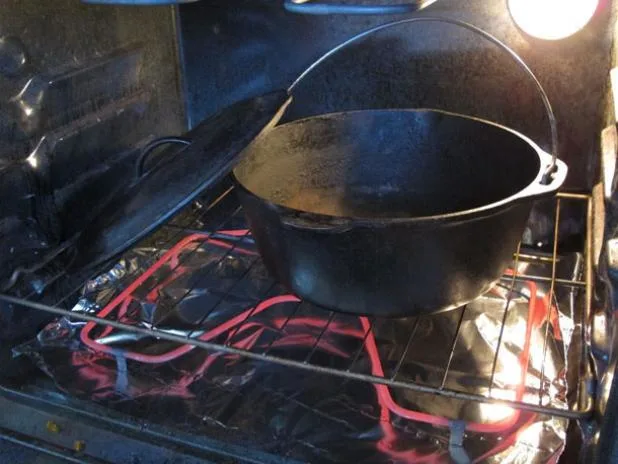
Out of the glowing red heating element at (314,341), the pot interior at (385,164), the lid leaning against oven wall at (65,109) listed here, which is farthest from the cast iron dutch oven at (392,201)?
the lid leaning against oven wall at (65,109)

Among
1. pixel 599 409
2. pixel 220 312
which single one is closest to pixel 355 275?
pixel 599 409

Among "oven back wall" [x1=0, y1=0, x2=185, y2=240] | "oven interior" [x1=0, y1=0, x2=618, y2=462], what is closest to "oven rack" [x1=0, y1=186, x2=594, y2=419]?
"oven interior" [x1=0, y1=0, x2=618, y2=462]

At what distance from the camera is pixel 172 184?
0.76 m

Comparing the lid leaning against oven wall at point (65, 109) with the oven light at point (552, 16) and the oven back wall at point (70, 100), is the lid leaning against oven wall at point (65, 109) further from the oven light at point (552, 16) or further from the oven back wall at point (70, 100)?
the oven light at point (552, 16)

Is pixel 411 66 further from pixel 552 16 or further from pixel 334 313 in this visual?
pixel 334 313

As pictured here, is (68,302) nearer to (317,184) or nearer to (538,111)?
(317,184)

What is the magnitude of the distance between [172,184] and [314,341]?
0.31m

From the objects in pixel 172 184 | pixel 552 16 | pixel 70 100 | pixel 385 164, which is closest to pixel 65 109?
pixel 70 100

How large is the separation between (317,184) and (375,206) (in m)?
0.08

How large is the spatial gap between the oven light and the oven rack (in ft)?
0.75

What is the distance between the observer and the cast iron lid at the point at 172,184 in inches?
29.3

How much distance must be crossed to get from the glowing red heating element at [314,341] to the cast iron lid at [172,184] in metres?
0.16

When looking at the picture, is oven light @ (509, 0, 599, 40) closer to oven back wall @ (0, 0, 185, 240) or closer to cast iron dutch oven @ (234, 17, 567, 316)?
cast iron dutch oven @ (234, 17, 567, 316)

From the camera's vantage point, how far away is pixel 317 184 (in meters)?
0.97
